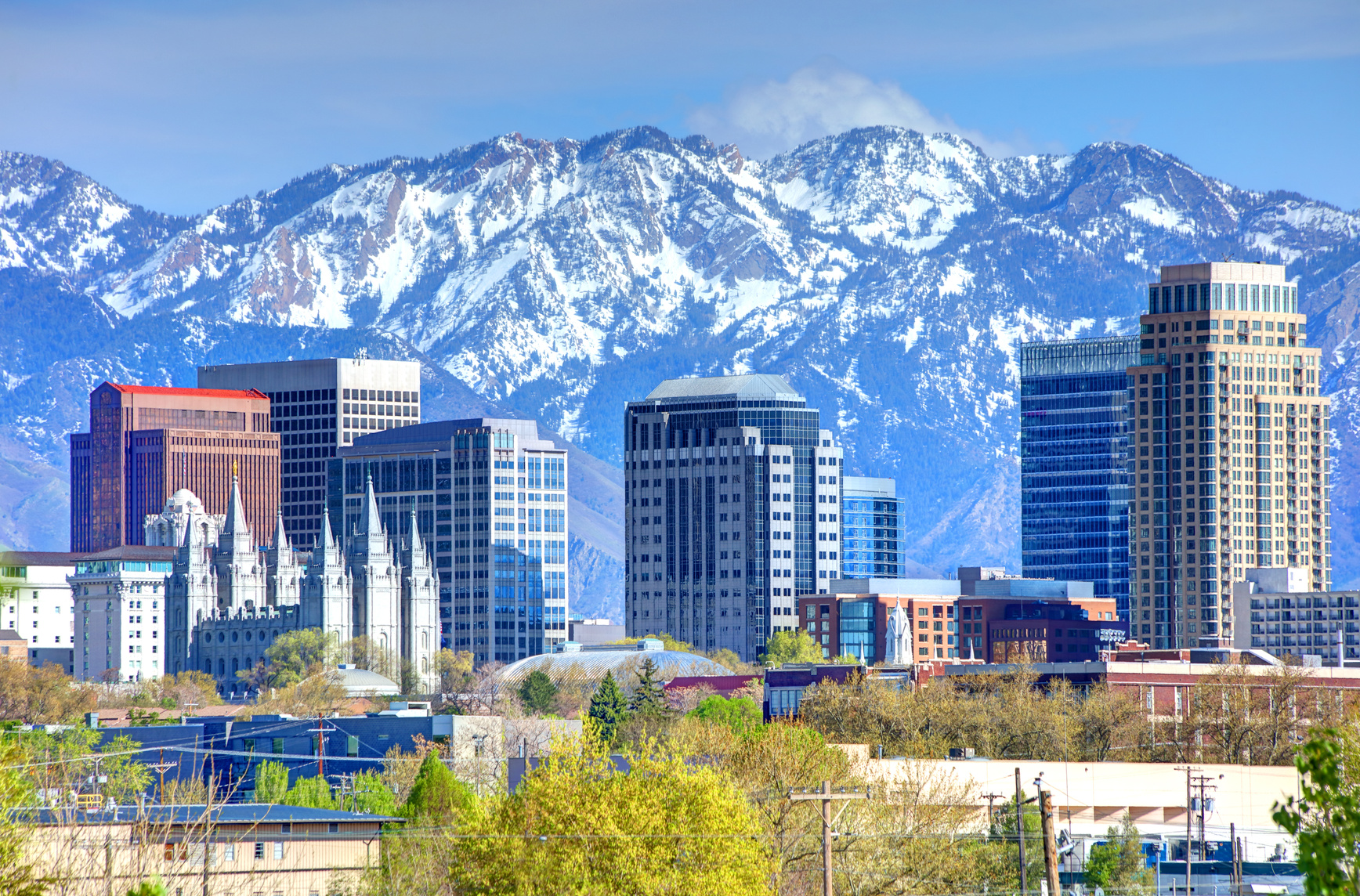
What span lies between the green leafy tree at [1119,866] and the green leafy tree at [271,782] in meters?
57.9

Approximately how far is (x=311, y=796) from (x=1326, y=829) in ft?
384

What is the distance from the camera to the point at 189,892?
98875 mm

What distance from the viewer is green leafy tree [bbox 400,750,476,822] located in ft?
404

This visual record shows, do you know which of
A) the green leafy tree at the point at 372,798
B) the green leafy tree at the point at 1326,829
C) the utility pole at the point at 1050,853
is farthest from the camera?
the green leafy tree at the point at 372,798

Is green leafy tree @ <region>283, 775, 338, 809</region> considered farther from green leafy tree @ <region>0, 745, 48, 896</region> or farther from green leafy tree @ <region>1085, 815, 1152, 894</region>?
green leafy tree @ <region>0, 745, 48, 896</region>

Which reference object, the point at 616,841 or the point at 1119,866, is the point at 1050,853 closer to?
the point at 616,841

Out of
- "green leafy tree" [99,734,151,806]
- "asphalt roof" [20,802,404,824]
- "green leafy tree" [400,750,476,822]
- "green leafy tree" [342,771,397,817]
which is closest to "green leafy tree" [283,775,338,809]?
"green leafy tree" [342,771,397,817]

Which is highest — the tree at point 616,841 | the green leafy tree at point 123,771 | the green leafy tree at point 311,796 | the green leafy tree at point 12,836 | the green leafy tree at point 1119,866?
the green leafy tree at point 12,836

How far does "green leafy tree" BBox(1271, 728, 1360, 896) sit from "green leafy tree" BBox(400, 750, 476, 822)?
256 feet

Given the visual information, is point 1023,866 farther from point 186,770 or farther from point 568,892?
point 186,770

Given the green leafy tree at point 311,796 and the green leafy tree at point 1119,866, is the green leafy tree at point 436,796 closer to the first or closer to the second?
the green leafy tree at point 311,796

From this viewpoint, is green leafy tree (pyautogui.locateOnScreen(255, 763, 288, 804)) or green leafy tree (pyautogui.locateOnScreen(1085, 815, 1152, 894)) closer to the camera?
green leafy tree (pyautogui.locateOnScreen(1085, 815, 1152, 894))

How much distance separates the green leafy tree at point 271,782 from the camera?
165000 mm

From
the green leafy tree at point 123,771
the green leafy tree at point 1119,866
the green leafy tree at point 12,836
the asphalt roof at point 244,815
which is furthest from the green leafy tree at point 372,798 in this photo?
the green leafy tree at point 12,836
